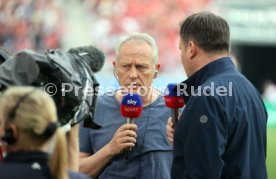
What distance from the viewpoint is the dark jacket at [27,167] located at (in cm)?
294

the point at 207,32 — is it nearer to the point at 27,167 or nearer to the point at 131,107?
the point at 131,107

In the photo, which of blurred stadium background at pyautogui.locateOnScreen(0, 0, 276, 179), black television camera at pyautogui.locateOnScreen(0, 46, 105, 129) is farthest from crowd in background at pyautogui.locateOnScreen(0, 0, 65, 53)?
black television camera at pyautogui.locateOnScreen(0, 46, 105, 129)

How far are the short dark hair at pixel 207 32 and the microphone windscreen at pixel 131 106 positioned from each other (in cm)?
52

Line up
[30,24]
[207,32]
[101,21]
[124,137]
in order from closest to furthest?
[207,32] → [124,137] → [30,24] → [101,21]

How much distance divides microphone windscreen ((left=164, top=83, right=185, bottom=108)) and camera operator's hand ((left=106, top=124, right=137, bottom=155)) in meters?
0.24

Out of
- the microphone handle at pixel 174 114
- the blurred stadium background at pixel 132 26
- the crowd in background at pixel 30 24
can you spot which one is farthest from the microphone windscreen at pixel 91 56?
the crowd in background at pixel 30 24

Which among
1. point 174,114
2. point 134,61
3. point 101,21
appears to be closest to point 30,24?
point 101,21

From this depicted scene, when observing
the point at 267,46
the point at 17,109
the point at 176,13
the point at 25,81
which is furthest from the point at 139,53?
the point at 267,46

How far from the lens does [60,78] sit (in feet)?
11.7

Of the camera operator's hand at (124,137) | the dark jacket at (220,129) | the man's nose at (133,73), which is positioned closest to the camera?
the dark jacket at (220,129)

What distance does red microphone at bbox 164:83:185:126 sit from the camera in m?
4.35

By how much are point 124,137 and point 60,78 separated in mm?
860

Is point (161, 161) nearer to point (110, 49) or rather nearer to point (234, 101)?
point (234, 101)

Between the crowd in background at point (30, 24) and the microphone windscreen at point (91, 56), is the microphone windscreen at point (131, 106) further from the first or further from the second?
the crowd in background at point (30, 24)
